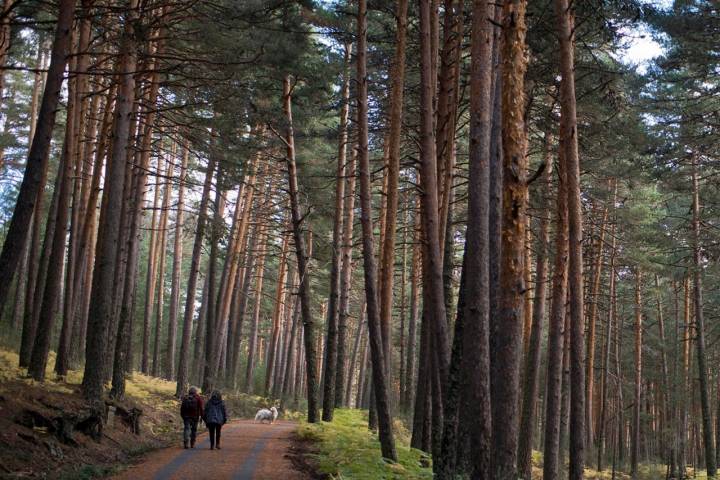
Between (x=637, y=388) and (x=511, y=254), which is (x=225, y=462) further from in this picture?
(x=637, y=388)

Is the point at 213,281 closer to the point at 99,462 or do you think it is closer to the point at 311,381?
the point at 311,381

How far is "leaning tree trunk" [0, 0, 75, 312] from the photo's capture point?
9.33 meters

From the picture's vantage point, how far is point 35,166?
9.55 metres

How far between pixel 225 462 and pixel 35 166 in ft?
20.1

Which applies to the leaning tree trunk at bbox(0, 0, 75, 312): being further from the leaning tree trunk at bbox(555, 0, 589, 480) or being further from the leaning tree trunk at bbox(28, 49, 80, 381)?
the leaning tree trunk at bbox(555, 0, 589, 480)

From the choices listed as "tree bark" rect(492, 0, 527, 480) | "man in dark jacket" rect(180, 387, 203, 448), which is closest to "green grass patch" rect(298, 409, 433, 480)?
"man in dark jacket" rect(180, 387, 203, 448)

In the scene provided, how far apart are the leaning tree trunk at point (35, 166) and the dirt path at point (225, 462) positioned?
141 inches

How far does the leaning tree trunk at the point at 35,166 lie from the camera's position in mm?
9328

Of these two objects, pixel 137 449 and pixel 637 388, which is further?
pixel 637 388

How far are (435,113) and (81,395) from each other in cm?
966

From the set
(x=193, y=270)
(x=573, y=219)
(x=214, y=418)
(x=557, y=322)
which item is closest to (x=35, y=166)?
(x=214, y=418)

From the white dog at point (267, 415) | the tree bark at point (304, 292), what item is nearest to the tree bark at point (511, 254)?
the tree bark at point (304, 292)

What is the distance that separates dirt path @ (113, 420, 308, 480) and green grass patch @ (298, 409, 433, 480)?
61cm

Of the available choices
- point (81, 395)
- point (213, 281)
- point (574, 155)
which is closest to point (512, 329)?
point (574, 155)
